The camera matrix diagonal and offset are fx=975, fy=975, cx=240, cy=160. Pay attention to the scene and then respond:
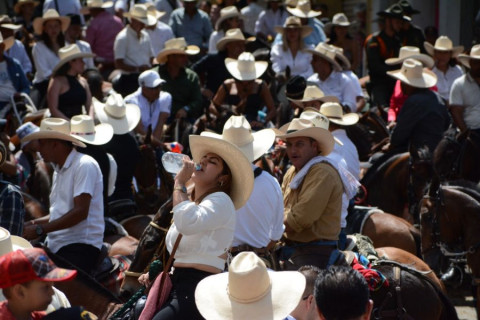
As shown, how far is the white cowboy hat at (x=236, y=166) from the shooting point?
5898 mm

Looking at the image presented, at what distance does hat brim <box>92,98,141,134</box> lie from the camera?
473 inches

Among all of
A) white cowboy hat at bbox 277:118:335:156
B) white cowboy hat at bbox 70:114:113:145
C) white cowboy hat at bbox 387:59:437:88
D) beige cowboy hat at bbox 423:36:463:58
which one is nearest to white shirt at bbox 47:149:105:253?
white cowboy hat at bbox 70:114:113:145

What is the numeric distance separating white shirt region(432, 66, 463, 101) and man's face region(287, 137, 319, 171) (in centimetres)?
915

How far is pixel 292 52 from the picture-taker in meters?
16.9

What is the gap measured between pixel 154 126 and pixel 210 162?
25.9 ft

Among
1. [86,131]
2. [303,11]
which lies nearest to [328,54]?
[303,11]

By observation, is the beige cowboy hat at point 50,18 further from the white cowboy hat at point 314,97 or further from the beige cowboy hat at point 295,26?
the white cowboy hat at point 314,97

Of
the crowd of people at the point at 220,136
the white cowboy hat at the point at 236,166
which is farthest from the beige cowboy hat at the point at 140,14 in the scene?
the white cowboy hat at the point at 236,166

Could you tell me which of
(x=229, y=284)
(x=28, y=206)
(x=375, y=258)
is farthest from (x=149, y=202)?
(x=229, y=284)

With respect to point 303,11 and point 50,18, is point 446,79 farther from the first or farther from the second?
point 50,18

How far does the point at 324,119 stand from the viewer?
28.6ft

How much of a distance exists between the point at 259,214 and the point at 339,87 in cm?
754

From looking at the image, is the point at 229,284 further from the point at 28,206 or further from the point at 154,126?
the point at 154,126

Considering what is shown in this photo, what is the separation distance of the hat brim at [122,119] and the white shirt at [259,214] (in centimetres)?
508
